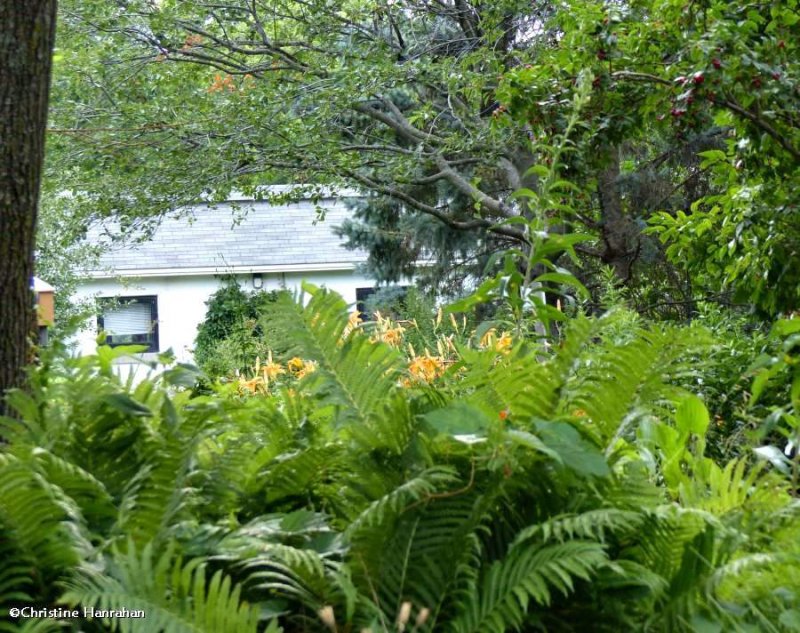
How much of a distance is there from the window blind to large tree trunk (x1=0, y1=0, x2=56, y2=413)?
79.3ft

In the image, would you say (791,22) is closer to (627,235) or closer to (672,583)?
(672,583)

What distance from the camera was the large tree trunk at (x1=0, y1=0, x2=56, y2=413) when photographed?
203 centimetres

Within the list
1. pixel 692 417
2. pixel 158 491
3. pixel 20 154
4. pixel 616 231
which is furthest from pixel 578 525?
pixel 616 231

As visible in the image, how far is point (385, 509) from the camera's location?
4.31 feet

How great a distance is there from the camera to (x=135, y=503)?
4.45 ft

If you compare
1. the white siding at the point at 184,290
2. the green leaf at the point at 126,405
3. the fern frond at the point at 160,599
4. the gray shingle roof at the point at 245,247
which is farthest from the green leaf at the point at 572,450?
the white siding at the point at 184,290

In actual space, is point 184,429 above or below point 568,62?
below

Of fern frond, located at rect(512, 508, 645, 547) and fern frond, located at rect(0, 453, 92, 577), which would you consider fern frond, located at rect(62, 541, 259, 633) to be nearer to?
fern frond, located at rect(0, 453, 92, 577)

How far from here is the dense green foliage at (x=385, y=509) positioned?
48.6 inches

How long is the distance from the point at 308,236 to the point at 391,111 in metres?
11.8

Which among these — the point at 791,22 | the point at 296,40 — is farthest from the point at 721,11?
the point at 296,40

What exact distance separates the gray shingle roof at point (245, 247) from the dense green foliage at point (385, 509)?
25.1 meters

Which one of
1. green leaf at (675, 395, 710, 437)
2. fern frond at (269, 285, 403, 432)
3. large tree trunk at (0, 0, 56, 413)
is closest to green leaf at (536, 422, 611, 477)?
fern frond at (269, 285, 403, 432)

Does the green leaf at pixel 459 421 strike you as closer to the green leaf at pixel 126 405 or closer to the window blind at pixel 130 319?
the green leaf at pixel 126 405
